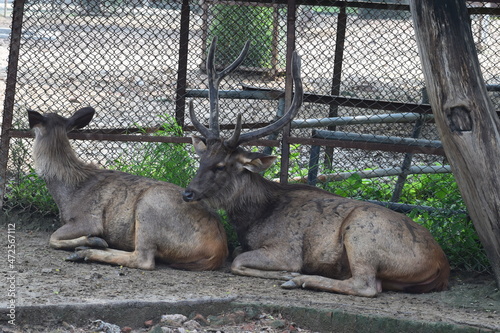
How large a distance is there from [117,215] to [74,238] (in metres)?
0.45

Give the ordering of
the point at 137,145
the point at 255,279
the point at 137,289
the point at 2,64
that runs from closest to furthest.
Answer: the point at 137,289 < the point at 255,279 < the point at 137,145 < the point at 2,64

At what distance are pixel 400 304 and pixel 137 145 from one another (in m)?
Result: 3.78

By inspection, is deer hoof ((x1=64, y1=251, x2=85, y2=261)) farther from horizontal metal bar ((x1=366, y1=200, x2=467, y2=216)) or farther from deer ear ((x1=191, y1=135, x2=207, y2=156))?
horizontal metal bar ((x1=366, y1=200, x2=467, y2=216))

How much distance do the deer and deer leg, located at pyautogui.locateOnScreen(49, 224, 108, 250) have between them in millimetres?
967

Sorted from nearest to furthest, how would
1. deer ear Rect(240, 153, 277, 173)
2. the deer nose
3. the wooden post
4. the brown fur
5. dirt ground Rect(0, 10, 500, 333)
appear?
1. dirt ground Rect(0, 10, 500, 333)
2. the wooden post
3. the brown fur
4. the deer nose
5. deer ear Rect(240, 153, 277, 173)

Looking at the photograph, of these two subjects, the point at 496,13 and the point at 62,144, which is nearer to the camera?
the point at 62,144

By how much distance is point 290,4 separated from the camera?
7402 mm

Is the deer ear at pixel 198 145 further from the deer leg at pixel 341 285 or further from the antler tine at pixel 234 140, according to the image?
the deer leg at pixel 341 285

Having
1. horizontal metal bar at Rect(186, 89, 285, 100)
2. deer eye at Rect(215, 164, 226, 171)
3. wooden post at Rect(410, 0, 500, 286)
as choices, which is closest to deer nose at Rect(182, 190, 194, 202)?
deer eye at Rect(215, 164, 226, 171)

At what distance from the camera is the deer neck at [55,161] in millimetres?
7266

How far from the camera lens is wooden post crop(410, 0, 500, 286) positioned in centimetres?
587

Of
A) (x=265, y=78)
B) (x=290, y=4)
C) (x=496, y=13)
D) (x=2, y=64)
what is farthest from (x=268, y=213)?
(x=2, y=64)

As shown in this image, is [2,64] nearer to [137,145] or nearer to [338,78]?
[137,145]

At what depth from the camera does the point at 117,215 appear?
274 inches
